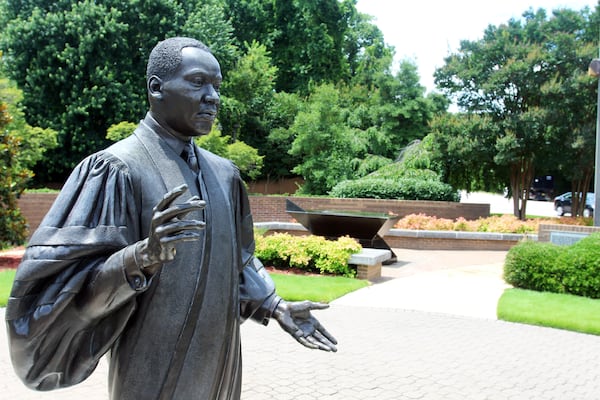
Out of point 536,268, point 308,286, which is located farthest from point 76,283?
point 536,268

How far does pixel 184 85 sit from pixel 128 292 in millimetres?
766

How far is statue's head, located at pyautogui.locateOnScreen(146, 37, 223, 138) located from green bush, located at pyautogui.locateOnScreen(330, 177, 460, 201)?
68.7ft

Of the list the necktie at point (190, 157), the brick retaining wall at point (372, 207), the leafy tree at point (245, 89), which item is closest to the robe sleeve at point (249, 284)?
the necktie at point (190, 157)

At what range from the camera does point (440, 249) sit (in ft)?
60.0

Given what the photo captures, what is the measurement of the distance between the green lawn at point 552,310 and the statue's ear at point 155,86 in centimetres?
803

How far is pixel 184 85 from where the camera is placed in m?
1.98

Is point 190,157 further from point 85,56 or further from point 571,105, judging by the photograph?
point 571,105

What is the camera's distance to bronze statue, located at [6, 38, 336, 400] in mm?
1676

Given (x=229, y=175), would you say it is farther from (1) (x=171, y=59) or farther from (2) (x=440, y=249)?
(2) (x=440, y=249)

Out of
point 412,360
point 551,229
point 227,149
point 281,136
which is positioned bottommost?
point 412,360

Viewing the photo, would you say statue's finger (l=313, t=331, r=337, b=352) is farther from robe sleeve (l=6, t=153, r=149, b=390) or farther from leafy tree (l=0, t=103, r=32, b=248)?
leafy tree (l=0, t=103, r=32, b=248)

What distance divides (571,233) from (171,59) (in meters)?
13.6

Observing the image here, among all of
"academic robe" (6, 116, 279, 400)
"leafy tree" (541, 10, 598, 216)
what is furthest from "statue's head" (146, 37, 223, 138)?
"leafy tree" (541, 10, 598, 216)

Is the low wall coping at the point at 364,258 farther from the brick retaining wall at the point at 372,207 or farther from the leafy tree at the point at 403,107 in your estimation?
the leafy tree at the point at 403,107
